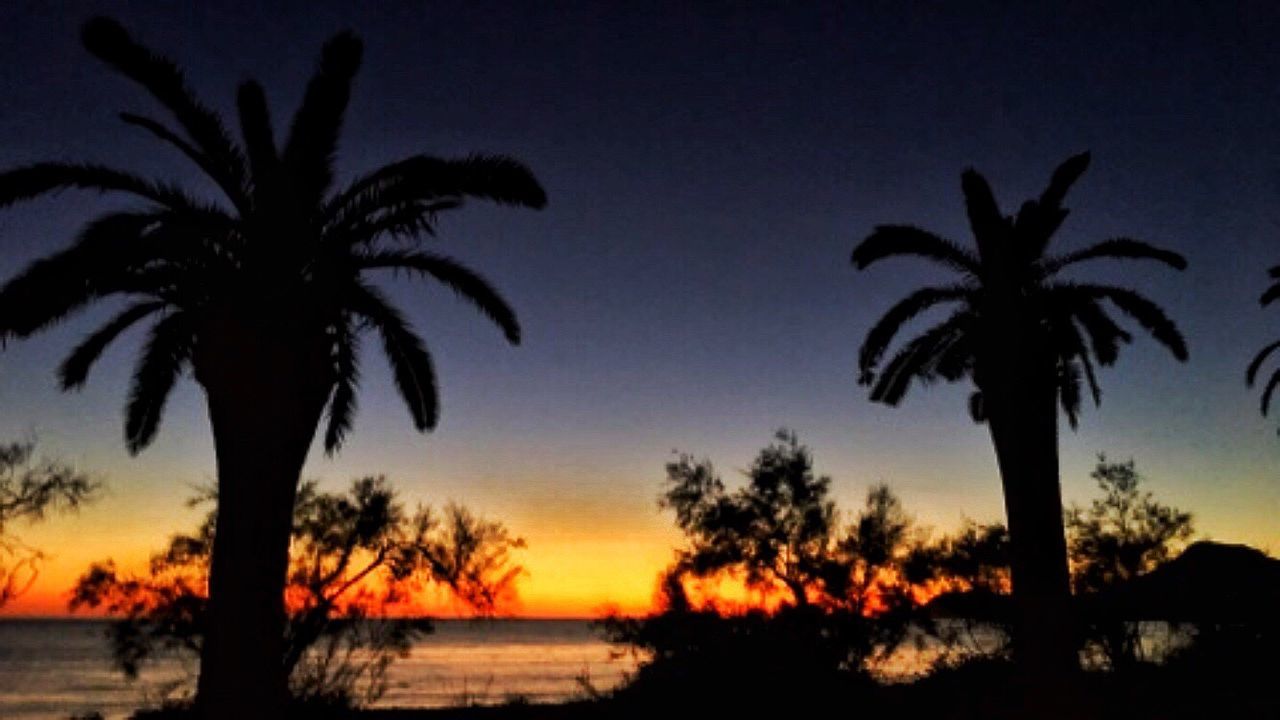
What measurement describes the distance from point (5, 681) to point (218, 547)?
80565 mm

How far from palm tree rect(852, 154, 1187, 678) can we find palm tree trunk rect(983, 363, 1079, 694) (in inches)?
0.7

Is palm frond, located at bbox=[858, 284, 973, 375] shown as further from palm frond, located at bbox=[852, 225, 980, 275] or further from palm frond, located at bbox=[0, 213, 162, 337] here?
palm frond, located at bbox=[0, 213, 162, 337]

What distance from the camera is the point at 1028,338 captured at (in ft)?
59.9

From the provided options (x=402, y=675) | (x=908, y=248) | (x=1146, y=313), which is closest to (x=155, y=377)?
(x=908, y=248)

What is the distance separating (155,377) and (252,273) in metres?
4.05

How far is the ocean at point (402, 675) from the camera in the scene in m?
57.3

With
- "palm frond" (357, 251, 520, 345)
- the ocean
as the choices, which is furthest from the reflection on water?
"palm frond" (357, 251, 520, 345)

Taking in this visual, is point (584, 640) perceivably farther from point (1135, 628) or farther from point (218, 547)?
point (218, 547)

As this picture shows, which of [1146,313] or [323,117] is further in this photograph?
[1146,313]

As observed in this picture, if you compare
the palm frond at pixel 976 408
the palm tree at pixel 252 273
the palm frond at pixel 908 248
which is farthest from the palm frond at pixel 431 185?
the palm frond at pixel 976 408

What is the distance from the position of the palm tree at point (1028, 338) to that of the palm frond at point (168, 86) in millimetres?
10883

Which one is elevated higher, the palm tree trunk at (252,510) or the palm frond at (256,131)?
the palm frond at (256,131)

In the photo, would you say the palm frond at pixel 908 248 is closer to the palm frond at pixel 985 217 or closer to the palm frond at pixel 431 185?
the palm frond at pixel 985 217

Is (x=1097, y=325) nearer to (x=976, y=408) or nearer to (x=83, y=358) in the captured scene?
(x=976, y=408)
